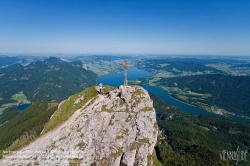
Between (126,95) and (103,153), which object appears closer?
(103,153)

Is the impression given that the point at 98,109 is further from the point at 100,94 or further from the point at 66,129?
the point at 100,94

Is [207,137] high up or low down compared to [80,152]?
down

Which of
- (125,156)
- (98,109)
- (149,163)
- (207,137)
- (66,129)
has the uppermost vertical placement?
(98,109)

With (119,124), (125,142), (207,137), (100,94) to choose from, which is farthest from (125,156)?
(207,137)

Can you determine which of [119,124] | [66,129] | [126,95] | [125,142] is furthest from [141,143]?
[66,129]

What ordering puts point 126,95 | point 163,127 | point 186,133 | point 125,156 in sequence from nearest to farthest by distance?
point 125,156 → point 126,95 → point 186,133 → point 163,127

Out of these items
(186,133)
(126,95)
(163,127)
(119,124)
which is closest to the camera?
(119,124)

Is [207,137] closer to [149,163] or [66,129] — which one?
[149,163]
